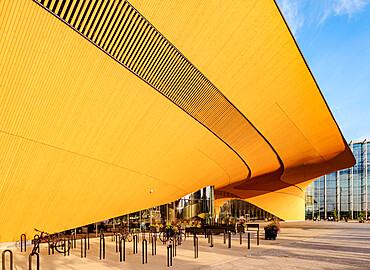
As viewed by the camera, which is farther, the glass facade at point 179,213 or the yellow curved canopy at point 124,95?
the glass facade at point 179,213

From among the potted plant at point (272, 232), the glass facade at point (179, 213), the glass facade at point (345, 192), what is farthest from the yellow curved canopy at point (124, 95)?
the glass facade at point (345, 192)

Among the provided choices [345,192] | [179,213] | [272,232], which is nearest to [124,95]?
[272,232]

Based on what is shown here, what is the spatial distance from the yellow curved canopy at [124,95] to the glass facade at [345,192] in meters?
56.6

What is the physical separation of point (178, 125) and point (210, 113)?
169cm

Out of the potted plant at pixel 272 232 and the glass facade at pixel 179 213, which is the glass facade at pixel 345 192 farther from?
the potted plant at pixel 272 232

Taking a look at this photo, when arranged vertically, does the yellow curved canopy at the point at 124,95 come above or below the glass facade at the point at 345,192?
above

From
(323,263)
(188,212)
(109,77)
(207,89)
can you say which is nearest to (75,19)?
(109,77)

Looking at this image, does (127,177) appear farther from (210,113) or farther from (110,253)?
(210,113)

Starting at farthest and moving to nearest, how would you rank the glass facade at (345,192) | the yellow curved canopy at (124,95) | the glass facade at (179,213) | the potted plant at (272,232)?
the glass facade at (345,192), the glass facade at (179,213), the potted plant at (272,232), the yellow curved canopy at (124,95)

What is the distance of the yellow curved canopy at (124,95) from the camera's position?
7.25 m

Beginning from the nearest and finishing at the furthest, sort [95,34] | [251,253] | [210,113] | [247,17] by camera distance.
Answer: [95,34] < [247,17] < [251,253] < [210,113]

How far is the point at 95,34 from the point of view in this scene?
7.44 metres

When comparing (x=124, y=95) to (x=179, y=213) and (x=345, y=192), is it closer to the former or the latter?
(x=179, y=213)

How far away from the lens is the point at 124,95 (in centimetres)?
966
